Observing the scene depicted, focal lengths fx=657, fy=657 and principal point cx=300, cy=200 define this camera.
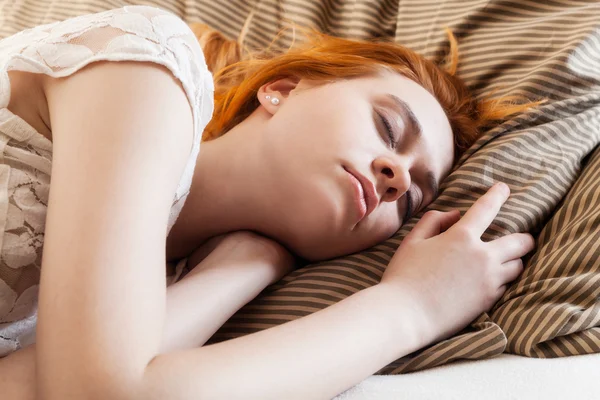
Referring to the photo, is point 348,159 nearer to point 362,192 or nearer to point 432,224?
point 362,192

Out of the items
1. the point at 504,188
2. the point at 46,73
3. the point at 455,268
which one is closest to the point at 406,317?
the point at 455,268

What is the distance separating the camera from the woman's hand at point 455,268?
93 cm

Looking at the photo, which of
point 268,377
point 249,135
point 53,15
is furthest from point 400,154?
point 53,15

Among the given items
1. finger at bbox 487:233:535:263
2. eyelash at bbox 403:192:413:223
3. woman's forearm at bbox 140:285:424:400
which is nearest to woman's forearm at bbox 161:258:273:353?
woman's forearm at bbox 140:285:424:400

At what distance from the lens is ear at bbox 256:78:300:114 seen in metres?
1.10

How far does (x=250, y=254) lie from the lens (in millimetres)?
1056

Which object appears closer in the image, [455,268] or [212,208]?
[455,268]

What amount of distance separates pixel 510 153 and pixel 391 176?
0.92ft

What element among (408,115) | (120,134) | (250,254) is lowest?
(250,254)

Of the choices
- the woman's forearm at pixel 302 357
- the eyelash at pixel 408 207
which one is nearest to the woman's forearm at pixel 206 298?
the woman's forearm at pixel 302 357

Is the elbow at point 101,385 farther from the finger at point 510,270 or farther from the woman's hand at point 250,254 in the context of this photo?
the finger at point 510,270

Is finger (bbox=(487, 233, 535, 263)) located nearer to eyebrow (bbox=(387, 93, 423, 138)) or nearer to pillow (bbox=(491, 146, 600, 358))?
pillow (bbox=(491, 146, 600, 358))

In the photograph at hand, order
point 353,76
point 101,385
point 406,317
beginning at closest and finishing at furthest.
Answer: point 101,385
point 406,317
point 353,76

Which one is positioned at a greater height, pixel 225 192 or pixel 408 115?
pixel 408 115
